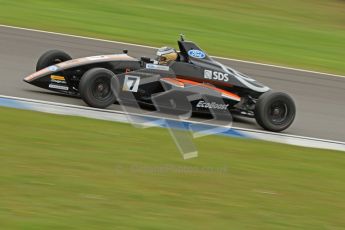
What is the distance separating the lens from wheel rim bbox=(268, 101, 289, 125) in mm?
11109

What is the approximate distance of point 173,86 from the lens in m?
11.0

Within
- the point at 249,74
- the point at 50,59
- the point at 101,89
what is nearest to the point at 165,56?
the point at 101,89

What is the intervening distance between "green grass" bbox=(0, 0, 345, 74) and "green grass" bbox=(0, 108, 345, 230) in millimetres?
7918

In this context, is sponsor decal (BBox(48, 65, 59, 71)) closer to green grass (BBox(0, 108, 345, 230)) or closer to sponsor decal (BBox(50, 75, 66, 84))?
sponsor decal (BBox(50, 75, 66, 84))

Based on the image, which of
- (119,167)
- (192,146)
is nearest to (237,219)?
(119,167)

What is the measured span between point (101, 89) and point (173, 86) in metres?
1.12

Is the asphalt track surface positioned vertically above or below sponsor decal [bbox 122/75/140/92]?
below

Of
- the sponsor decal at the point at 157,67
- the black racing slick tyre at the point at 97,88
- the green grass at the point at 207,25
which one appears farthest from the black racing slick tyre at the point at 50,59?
the green grass at the point at 207,25

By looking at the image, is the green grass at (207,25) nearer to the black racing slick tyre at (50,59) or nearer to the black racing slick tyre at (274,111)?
the black racing slick tyre at (50,59)

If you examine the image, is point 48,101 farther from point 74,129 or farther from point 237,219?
point 237,219

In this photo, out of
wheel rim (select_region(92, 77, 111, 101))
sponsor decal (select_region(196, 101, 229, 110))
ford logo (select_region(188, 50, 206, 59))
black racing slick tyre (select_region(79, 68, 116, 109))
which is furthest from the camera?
ford logo (select_region(188, 50, 206, 59))

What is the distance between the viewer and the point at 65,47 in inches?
615

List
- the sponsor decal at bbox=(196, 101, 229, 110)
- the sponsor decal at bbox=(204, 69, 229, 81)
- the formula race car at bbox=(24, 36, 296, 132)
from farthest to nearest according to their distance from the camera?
the sponsor decal at bbox=(204, 69, 229, 81), the sponsor decal at bbox=(196, 101, 229, 110), the formula race car at bbox=(24, 36, 296, 132)

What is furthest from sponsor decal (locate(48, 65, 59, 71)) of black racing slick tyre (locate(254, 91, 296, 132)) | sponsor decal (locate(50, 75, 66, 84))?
black racing slick tyre (locate(254, 91, 296, 132))
